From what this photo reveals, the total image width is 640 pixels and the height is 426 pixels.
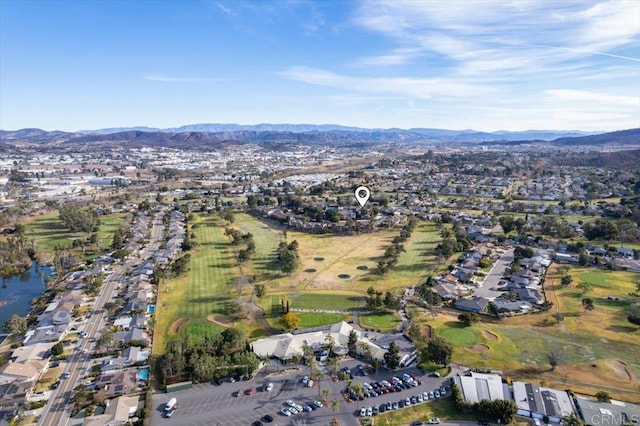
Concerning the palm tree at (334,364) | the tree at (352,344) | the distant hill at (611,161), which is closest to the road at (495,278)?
the tree at (352,344)

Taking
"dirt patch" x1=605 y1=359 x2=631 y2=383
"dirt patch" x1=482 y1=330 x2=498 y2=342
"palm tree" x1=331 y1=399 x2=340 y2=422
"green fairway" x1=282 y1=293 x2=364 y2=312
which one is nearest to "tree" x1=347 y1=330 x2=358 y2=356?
"palm tree" x1=331 y1=399 x2=340 y2=422

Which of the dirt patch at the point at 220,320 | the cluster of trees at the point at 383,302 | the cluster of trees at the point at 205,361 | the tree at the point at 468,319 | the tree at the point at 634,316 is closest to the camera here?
the cluster of trees at the point at 205,361

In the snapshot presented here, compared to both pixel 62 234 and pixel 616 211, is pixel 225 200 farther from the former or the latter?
pixel 616 211

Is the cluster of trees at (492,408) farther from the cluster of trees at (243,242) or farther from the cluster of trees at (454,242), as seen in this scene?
the cluster of trees at (243,242)

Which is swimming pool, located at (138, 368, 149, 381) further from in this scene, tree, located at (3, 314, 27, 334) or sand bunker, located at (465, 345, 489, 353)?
sand bunker, located at (465, 345, 489, 353)

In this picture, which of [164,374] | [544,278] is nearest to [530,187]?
[544,278]

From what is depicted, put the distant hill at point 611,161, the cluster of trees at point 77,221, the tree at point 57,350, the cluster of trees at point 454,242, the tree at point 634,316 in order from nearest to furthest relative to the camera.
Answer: the tree at point 57,350 < the tree at point 634,316 < the cluster of trees at point 454,242 < the cluster of trees at point 77,221 < the distant hill at point 611,161
